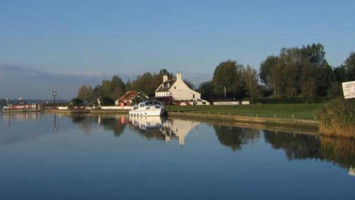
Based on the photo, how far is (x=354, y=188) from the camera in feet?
42.2

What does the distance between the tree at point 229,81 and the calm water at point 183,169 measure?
7671cm

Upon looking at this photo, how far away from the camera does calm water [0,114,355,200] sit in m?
12.7

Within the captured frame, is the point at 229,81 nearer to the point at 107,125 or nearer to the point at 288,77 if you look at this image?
the point at 288,77

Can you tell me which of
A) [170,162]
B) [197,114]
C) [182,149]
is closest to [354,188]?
[170,162]

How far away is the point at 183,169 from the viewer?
1652cm

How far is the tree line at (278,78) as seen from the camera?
3322 inches

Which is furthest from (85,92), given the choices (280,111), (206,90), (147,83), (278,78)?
(280,111)

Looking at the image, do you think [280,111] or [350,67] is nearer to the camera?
[280,111]

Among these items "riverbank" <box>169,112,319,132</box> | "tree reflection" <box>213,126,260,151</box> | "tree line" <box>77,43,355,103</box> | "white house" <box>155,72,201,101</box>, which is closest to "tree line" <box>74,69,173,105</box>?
"tree line" <box>77,43,355,103</box>

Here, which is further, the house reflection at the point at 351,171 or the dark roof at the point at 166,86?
the dark roof at the point at 166,86

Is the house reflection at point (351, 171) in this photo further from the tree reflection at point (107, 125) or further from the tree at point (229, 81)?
the tree at point (229, 81)

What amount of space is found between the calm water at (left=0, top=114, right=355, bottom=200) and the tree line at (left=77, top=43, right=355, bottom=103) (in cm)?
4582

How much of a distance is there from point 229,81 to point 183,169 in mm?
87956

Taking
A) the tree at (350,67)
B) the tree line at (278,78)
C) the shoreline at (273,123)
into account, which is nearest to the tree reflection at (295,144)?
the shoreline at (273,123)
